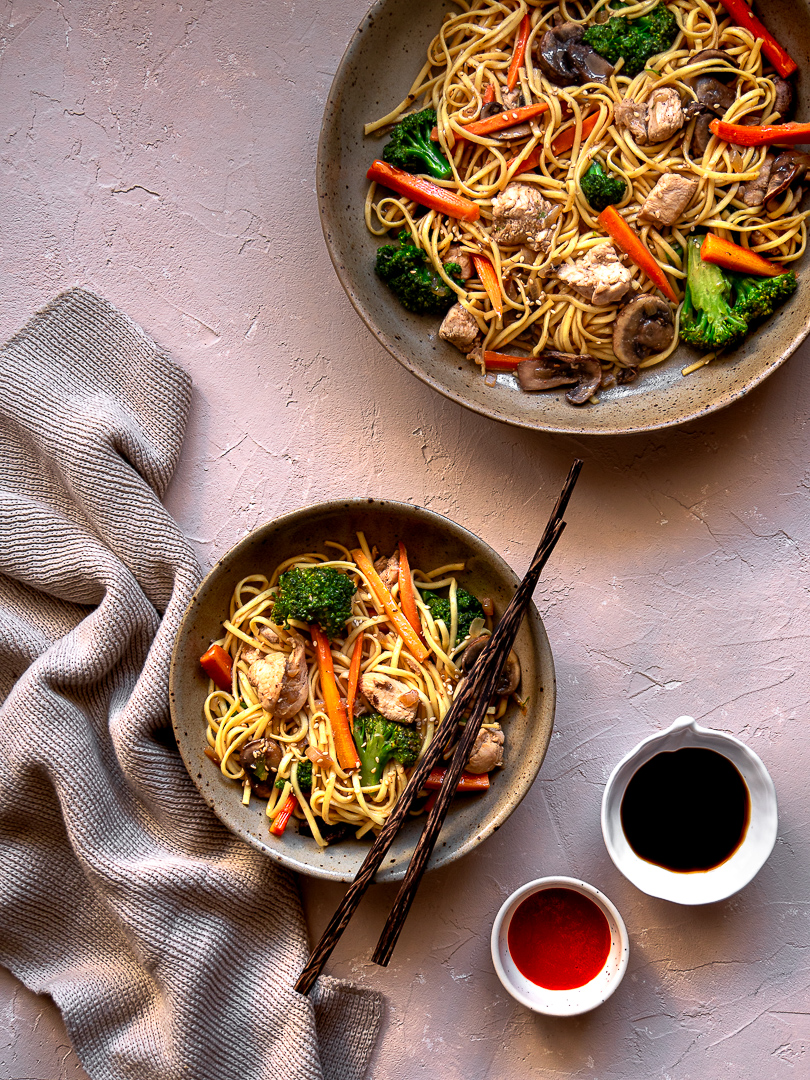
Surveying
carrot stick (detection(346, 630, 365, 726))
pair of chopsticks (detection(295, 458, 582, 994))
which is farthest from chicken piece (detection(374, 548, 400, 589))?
pair of chopsticks (detection(295, 458, 582, 994))

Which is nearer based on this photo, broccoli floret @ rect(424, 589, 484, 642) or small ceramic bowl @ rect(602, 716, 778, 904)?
small ceramic bowl @ rect(602, 716, 778, 904)

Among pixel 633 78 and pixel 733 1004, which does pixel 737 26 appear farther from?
pixel 733 1004

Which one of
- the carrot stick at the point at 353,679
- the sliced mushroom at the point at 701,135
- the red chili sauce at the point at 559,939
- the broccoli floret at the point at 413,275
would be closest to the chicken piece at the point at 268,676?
the carrot stick at the point at 353,679

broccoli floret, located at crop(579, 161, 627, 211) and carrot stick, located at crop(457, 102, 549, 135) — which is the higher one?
carrot stick, located at crop(457, 102, 549, 135)

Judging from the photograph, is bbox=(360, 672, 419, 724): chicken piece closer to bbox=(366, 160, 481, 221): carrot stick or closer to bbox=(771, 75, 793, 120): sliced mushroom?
bbox=(366, 160, 481, 221): carrot stick

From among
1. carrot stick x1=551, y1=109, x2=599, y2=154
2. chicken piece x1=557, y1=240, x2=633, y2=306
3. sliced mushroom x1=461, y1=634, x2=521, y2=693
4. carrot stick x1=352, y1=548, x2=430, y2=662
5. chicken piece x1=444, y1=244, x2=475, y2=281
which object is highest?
carrot stick x1=551, y1=109, x2=599, y2=154

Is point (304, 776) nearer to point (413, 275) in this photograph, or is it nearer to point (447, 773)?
point (447, 773)

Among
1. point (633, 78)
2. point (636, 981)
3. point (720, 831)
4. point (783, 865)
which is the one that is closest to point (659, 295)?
point (633, 78)
